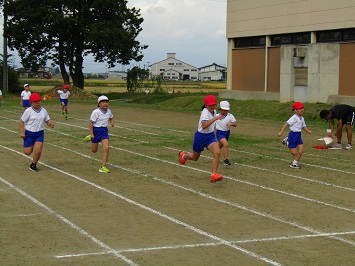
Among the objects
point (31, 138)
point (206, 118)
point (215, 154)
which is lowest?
point (215, 154)

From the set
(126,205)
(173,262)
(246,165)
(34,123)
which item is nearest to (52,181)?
(34,123)

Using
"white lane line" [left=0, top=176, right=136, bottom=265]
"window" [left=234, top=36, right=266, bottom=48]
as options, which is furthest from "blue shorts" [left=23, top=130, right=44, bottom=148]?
"window" [left=234, top=36, right=266, bottom=48]

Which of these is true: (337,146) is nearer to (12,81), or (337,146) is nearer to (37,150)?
(37,150)

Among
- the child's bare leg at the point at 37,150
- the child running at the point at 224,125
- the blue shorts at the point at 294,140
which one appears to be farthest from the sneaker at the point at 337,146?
the child's bare leg at the point at 37,150

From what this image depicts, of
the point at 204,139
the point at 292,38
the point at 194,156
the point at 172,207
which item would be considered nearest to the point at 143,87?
the point at 292,38

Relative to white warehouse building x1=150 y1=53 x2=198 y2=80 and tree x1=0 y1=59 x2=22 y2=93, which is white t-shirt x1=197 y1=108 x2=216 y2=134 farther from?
white warehouse building x1=150 y1=53 x2=198 y2=80

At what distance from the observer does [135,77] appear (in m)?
61.8

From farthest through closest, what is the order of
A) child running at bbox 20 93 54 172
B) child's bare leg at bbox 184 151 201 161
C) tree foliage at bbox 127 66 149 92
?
tree foliage at bbox 127 66 149 92, child running at bbox 20 93 54 172, child's bare leg at bbox 184 151 201 161

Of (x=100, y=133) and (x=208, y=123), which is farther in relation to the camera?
(x=100, y=133)

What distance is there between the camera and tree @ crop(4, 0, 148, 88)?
186 feet

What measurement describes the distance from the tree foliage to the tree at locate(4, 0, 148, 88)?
1427 millimetres

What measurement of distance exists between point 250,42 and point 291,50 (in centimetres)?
755

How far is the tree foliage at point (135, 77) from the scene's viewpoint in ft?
202

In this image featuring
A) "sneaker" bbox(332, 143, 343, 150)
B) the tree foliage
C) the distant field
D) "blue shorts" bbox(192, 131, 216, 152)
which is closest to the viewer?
"blue shorts" bbox(192, 131, 216, 152)
